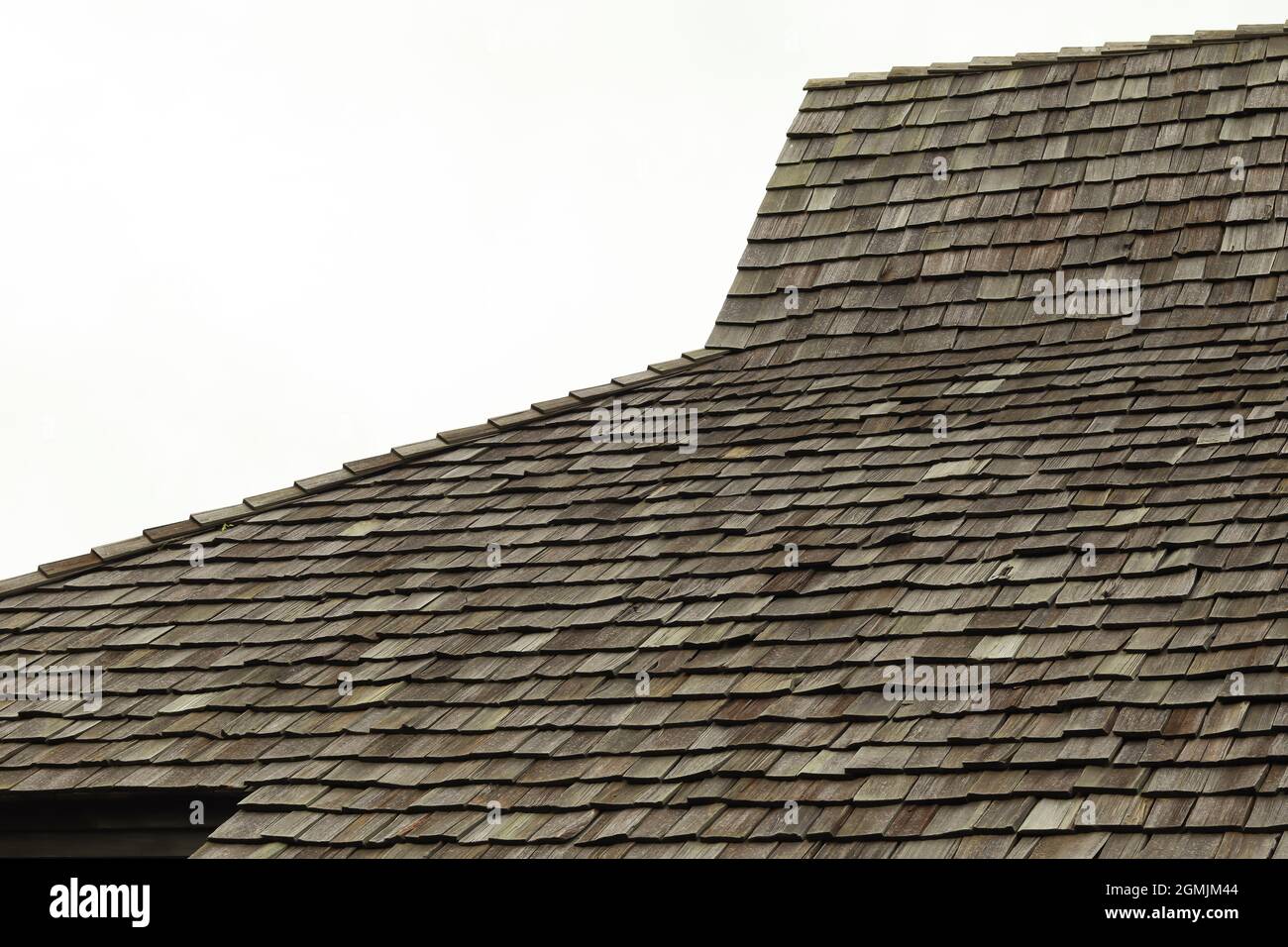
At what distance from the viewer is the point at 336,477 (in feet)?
29.5

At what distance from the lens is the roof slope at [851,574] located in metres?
5.54

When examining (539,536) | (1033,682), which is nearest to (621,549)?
(539,536)

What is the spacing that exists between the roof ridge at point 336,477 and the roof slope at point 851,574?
0.15 ft

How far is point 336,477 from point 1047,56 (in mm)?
5196

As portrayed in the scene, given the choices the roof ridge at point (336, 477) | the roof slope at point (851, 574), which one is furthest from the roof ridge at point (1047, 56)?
the roof ridge at point (336, 477)

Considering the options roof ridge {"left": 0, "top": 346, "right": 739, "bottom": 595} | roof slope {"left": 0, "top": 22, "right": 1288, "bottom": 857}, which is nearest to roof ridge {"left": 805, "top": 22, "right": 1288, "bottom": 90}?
roof slope {"left": 0, "top": 22, "right": 1288, "bottom": 857}

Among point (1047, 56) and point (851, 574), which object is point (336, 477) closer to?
point (851, 574)

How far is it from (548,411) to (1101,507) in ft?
11.7

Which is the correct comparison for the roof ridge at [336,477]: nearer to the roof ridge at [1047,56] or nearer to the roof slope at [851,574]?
the roof slope at [851,574]

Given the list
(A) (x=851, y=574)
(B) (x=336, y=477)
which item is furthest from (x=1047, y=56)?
(B) (x=336, y=477)

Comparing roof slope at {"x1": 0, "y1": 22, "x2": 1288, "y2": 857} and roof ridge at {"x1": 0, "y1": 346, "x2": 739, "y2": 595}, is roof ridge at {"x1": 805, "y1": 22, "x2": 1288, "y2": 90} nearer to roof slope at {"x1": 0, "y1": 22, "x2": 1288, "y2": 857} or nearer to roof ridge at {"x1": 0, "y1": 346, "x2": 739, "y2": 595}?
roof slope at {"x1": 0, "y1": 22, "x2": 1288, "y2": 857}

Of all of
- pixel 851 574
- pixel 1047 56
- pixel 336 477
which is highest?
pixel 1047 56
